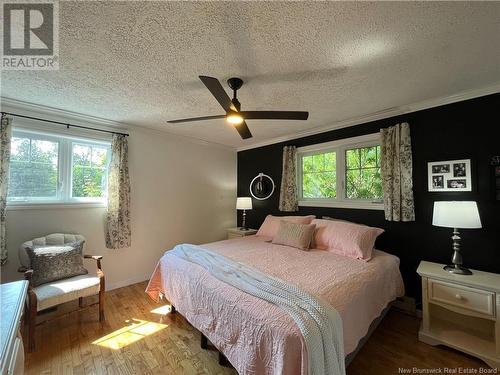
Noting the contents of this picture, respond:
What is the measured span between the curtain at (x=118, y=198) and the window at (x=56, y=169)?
218 millimetres

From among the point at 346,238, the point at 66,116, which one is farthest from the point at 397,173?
the point at 66,116

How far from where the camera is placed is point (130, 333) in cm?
214

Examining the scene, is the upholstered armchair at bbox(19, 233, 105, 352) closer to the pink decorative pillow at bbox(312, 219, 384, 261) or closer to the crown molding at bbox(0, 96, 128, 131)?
the crown molding at bbox(0, 96, 128, 131)

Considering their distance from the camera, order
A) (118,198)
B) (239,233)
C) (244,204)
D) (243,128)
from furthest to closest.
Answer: (244,204) → (239,233) → (118,198) → (243,128)

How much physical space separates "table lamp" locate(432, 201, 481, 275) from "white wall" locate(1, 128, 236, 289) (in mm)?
3447

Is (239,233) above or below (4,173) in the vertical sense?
below

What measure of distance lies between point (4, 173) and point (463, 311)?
15.1 ft

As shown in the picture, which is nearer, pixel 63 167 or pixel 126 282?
pixel 63 167

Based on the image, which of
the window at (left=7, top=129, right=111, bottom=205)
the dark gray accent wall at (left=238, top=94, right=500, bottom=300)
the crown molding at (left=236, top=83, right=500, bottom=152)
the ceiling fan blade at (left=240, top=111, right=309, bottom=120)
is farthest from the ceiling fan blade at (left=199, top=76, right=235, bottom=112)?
the window at (left=7, top=129, right=111, bottom=205)

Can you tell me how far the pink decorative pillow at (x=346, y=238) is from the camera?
7.73 feet

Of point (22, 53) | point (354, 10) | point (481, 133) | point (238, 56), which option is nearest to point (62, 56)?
point (22, 53)

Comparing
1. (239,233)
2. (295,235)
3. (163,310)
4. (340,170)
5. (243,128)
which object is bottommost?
(163,310)

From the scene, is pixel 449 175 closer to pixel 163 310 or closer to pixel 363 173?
pixel 363 173

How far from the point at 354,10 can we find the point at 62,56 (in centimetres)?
206
